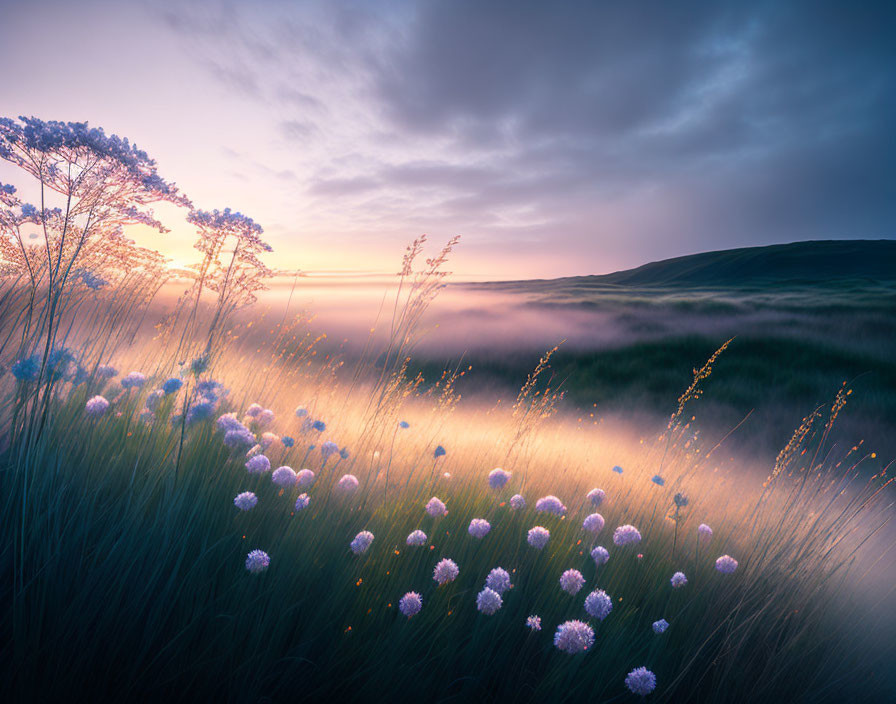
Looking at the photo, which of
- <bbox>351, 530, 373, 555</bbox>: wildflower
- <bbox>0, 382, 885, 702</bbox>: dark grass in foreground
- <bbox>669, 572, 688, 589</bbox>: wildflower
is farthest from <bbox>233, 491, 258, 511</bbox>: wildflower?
<bbox>669, 572, 688, 589</bbox>: wildflower

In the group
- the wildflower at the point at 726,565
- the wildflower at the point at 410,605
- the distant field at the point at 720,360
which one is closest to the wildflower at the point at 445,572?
the wildflower at the point at 410,605

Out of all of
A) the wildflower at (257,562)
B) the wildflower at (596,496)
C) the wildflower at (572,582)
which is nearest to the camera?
the wildflower at (257,562)

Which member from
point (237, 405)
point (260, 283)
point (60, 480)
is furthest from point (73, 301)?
point (60, 480)

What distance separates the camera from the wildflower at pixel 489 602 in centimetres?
145

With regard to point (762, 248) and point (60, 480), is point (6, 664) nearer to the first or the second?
point (60, 480)

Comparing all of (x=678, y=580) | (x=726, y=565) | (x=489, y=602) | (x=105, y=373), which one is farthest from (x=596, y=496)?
(x=105, y=373)

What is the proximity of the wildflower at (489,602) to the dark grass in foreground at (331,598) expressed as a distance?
145 mm

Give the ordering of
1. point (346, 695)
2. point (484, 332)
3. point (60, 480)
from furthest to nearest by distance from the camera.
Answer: point (484, 332)
point (60, 480)
point (346, 695)

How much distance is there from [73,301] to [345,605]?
2.90 metres

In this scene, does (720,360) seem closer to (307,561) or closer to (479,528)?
(479,528)

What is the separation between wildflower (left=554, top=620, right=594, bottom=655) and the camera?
4.63ft

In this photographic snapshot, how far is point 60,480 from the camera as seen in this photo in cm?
153

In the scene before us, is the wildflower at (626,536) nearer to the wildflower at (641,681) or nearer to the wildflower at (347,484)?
the wildflower at (641,681)

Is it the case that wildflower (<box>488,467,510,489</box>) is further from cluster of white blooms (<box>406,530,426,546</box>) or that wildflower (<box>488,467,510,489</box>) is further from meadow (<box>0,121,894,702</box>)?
cluster of white blooms (<box>406,530,426,546</box>)
